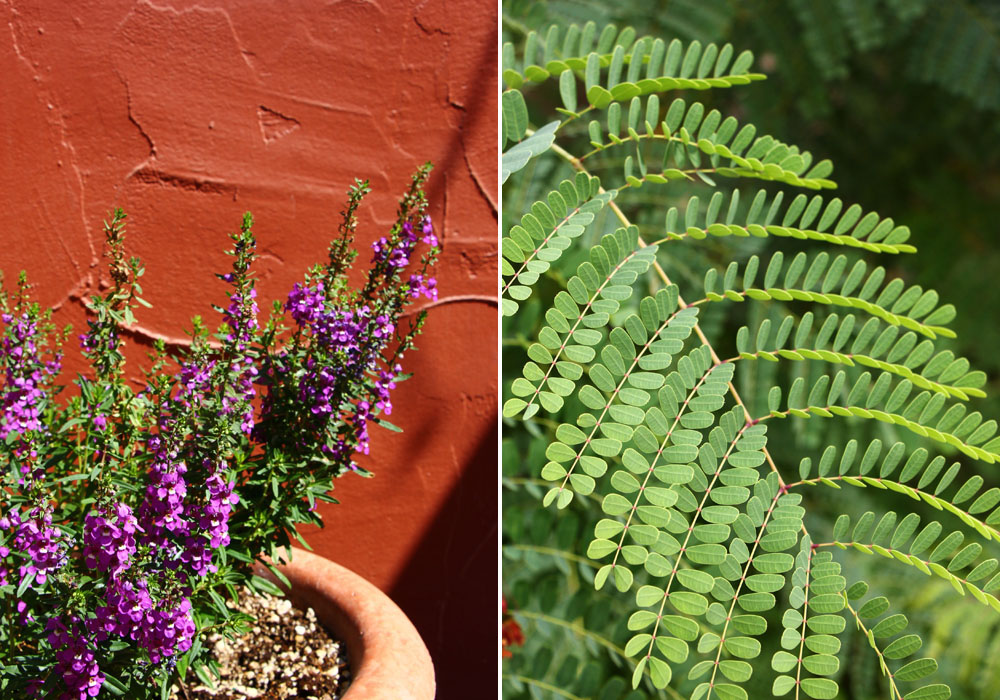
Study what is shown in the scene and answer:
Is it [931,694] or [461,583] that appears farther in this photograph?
[461,583]

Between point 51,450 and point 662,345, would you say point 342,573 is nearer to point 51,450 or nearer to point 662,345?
point 51,450

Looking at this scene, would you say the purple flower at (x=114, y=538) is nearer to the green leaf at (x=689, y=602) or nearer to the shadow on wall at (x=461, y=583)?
the green leaf at (x=689, y=602)

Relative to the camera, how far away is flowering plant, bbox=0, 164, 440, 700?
0.99m

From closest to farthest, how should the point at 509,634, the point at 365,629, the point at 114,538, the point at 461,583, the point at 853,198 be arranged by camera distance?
the point at 114,538 < the point at 365,629 < the point at 509,634 < the point at 461,583 < the point at 853,198

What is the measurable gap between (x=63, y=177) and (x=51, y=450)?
56cm

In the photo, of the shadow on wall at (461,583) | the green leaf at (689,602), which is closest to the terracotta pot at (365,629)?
the shadow on wall at (461,583)

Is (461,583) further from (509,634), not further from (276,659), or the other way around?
(276,659)

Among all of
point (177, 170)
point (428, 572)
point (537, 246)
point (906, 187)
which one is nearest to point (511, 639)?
point (428, 572)

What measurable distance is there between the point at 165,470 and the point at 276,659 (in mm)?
433

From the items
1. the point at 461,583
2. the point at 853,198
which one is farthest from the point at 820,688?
the point at 853,198

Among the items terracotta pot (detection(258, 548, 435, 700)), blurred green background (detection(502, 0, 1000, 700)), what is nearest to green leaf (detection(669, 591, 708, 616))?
terracotta pot (detection(258, 548, 435, 700))

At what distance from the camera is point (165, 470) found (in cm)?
100

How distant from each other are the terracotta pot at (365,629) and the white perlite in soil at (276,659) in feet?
0.07

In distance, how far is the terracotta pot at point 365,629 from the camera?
3.75 ft
